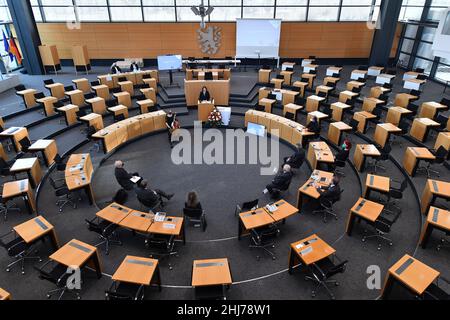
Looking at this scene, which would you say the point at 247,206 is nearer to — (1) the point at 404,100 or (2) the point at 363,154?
(2) the point at 363,154

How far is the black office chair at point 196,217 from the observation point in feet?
25.4

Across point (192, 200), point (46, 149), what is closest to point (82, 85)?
point (46, 149)

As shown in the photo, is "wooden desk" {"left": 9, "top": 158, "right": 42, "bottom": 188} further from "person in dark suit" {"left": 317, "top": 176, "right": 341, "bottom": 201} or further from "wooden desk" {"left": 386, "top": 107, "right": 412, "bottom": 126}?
"wooden desk" {"left": 386, "top": 107, "right": 412, "bottom": 126}

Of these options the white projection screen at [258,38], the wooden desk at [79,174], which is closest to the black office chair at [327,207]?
the wooden desk at [79,174]

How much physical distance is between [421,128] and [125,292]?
1116 cm

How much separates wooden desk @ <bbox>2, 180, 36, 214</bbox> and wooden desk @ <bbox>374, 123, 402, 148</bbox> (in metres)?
11.6

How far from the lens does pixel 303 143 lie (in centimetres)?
1180

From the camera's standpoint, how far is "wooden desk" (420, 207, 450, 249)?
6754 mm

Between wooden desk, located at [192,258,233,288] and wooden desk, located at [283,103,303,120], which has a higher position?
wooden desk, located at [283,103,303,120]

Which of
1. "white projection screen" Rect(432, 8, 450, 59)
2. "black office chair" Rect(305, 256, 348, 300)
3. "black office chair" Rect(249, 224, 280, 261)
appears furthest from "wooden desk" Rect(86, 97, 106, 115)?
"white projection screen" Rect(432, 8, 450, 59)

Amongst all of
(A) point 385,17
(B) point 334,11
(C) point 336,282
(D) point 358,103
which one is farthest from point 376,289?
(B) point 334,11

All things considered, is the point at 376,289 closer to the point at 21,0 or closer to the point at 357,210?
the point at 357,210

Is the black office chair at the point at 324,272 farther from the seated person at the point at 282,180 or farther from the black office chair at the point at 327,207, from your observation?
the seated person at the point at 282,180

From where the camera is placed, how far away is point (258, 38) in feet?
65.3
